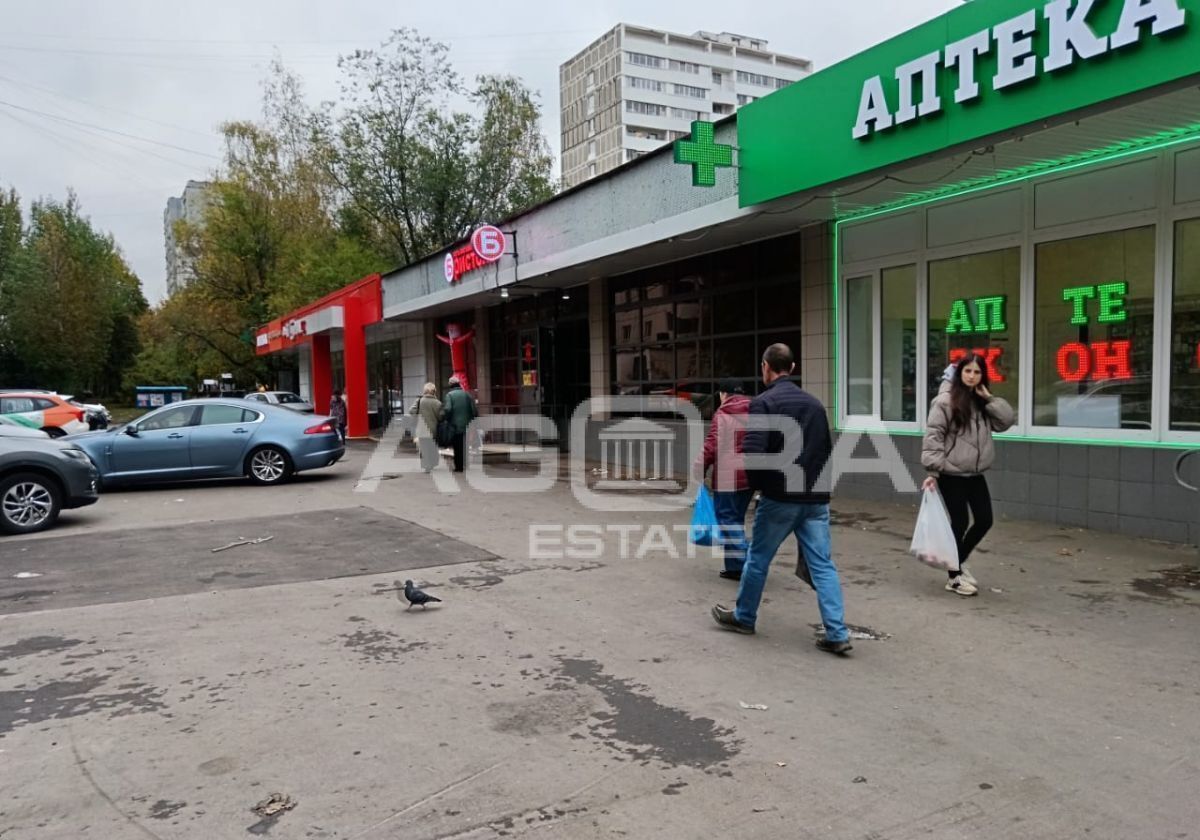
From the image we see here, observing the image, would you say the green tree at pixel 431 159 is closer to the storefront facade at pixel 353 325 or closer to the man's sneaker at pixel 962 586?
the storefront facade at pixel 353 325

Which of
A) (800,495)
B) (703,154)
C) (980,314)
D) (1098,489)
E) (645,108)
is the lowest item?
(1098,489)

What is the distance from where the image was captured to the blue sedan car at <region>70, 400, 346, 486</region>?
12.2m

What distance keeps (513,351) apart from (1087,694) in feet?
53.7

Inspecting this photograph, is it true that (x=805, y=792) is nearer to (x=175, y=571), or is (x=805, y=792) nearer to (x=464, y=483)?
(x=175, y=571)

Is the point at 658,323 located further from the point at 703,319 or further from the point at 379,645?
the point at 379,645

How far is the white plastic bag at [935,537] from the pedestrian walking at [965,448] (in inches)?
4.2

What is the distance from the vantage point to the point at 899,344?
10.2 metres

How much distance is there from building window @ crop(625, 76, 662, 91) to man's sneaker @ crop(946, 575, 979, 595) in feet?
288

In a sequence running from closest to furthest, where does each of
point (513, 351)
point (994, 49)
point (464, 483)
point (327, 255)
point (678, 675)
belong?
point (678, 675), point (994, 49), point (464, 483), point (513, 351), point (327, 255)

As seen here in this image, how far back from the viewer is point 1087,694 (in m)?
4.18

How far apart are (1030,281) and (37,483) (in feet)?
36.7

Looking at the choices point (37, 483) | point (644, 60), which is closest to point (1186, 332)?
point (37, 483)

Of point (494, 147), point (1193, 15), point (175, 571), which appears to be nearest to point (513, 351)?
point (175, 571)

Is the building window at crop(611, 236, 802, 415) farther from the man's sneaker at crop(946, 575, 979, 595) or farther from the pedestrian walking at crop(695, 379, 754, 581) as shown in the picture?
the man's sneaker at crop(946, 575, 979, 595)
